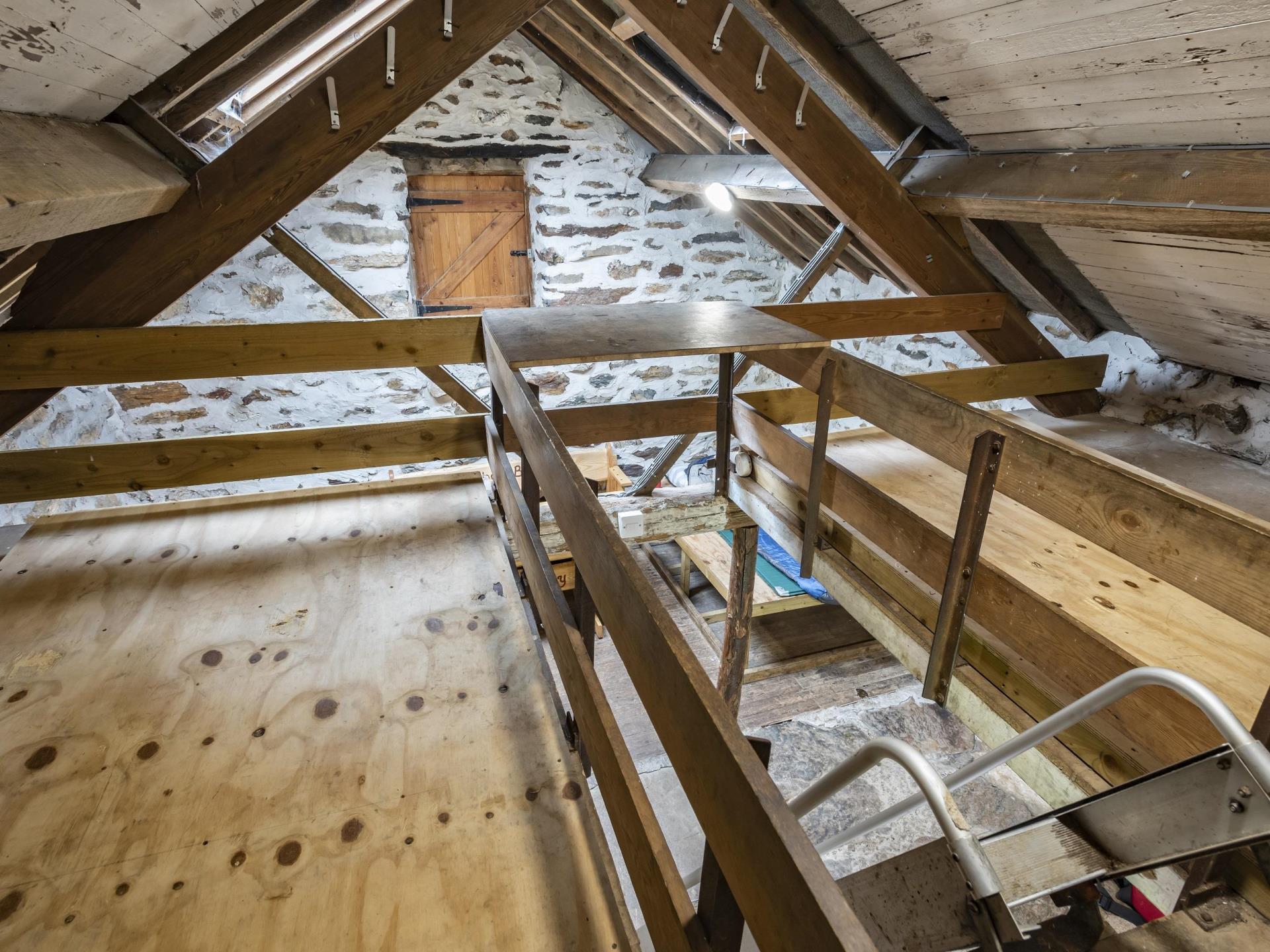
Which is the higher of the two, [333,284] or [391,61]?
[391,61]

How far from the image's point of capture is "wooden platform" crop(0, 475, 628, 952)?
1.13 meters

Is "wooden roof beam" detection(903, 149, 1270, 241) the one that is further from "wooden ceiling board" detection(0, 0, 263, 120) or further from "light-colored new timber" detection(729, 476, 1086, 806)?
"wooden ceiling board" detection(0, 0, 263, 120)

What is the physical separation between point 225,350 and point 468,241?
294 centimetres

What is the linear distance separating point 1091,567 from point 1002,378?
4.25ft

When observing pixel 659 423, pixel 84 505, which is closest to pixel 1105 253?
pixel 659 423

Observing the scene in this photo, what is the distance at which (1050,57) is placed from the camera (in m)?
1.93

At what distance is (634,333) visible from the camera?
1933 millimetres

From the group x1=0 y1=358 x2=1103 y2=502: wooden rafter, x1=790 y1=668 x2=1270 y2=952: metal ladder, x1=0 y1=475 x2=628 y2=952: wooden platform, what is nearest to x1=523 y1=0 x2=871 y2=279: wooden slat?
x1=0 y1=358 x2=1103 y2=502: wooden rafter

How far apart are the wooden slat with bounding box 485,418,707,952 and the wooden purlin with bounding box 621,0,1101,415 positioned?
1925mm

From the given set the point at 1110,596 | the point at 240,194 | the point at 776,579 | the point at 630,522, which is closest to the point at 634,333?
the point at 630,522

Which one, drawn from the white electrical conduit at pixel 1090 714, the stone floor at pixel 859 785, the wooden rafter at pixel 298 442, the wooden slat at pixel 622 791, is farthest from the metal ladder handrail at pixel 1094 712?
the stone floor at pixel 859 785

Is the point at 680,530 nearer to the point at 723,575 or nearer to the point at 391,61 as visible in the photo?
the point at 723,575

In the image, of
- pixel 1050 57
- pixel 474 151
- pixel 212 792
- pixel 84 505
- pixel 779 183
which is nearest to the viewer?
pixel 212 792

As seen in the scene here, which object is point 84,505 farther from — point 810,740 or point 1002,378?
point 1002,378
